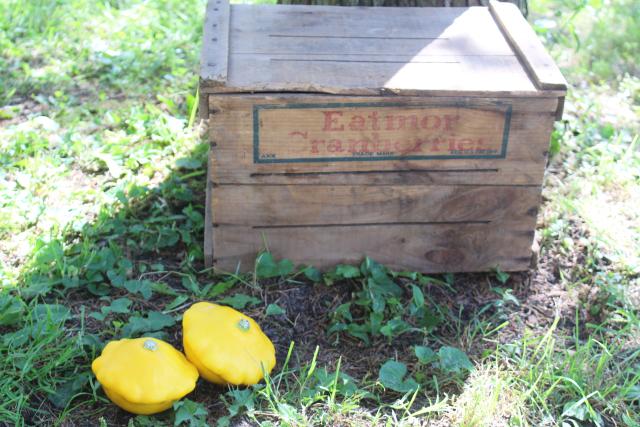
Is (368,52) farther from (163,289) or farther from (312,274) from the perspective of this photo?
(163,289)

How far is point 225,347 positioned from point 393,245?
84cm

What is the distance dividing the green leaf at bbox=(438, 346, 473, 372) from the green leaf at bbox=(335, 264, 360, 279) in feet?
1.55

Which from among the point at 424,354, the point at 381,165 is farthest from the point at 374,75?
the point at 424,354

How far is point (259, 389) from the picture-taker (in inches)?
85.8

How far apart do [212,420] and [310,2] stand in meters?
1.92

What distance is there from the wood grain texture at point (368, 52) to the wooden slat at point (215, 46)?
0.01 metres

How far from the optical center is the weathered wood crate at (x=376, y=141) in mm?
2428

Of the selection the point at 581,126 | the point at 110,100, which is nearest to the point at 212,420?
the point at 110,100

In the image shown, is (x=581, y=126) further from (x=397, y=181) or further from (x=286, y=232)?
(x=286, y=232)

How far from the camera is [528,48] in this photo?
2.67 m

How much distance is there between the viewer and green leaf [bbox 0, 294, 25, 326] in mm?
2355

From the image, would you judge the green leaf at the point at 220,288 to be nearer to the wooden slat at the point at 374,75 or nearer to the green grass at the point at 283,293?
the green grass at the point at 283,293

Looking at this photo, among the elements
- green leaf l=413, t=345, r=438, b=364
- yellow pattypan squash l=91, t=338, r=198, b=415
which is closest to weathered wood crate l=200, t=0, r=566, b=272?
green leaf l=413, t=345, r=438, b=364

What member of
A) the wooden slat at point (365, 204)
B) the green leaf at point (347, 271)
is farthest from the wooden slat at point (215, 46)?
the green leaf at point (347, 271)
